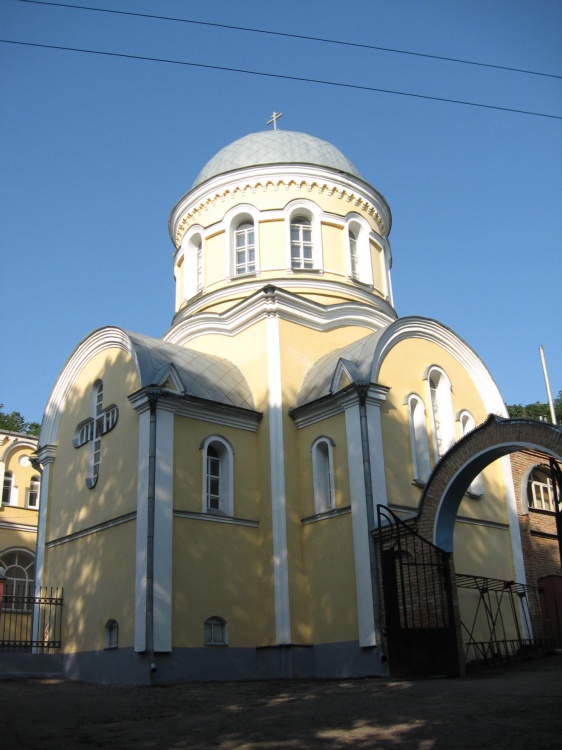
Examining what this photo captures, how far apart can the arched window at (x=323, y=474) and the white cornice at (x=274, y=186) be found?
6938 millimetres

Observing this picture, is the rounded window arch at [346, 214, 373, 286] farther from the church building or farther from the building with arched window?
the building with arched window

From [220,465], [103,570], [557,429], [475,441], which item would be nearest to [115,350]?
[220,465]

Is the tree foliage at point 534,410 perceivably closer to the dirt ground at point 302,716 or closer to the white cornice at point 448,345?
the white cornice at point 448,345

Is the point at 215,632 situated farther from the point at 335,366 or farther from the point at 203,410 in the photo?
the point at 335,366

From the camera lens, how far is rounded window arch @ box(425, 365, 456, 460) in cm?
1619

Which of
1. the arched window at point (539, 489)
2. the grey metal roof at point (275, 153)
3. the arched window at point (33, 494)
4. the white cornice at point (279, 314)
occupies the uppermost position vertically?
the grey metal roof at point (275, 153)

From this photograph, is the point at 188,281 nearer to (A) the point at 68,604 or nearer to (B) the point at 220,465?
(B) the point at 220,465

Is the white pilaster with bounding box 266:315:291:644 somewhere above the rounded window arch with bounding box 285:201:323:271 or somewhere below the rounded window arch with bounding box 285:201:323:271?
below

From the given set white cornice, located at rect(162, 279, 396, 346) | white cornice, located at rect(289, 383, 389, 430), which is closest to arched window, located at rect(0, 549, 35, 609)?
white cornice, located at rect(162, 279, 396, 346)

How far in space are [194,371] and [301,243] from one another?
4.86m

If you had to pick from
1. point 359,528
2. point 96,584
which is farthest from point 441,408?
point 96,584

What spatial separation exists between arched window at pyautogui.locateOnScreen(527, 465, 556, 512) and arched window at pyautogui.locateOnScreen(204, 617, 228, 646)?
7540mm

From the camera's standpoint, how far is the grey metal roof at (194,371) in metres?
14.8

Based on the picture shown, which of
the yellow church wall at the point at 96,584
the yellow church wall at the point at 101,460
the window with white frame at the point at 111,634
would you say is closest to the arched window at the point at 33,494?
the yellow church wall at the point at 101,460
